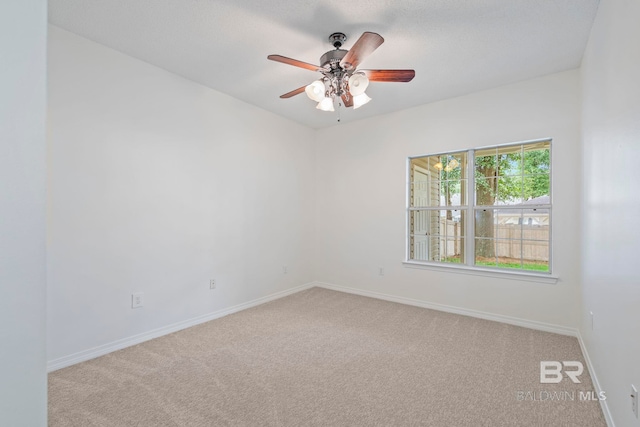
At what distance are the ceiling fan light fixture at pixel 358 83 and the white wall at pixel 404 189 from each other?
4.60 feet

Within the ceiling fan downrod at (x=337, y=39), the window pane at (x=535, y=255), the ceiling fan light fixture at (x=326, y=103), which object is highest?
the ceiling fan downrod at (x=337, y=39)

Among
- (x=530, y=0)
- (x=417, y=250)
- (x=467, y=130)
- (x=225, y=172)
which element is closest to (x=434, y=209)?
(x=417, y=250)

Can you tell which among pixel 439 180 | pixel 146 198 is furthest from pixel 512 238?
pixel 146 198

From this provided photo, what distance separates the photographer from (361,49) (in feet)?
6.78

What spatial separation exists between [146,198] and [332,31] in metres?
2.27

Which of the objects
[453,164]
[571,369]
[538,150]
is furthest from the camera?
[453,164]

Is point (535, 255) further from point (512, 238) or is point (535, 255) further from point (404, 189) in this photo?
point (404, 189)

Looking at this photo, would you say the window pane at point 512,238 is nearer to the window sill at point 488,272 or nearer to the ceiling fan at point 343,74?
the window sill at point 488,272

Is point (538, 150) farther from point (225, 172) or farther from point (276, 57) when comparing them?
point (225, 172)

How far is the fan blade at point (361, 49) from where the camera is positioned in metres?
1.93

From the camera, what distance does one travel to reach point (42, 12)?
0.88m

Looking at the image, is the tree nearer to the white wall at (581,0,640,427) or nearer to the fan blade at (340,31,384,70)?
the white wall at (581,0,640,427)

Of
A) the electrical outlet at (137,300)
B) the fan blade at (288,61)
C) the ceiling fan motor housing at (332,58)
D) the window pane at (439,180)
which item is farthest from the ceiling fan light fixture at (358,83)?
the electrical outlet at (137,300)

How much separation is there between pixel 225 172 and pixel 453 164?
2923mm
